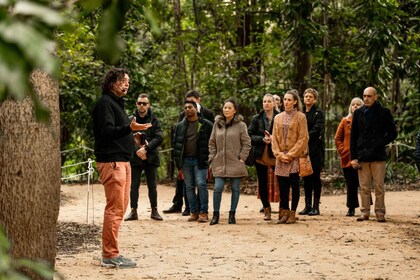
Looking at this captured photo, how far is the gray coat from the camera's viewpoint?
34.9 feet

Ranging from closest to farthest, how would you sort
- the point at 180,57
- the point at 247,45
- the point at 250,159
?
the point at 250,159
the point at 247,45
the point at 180,57

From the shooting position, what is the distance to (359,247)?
28.4 feet

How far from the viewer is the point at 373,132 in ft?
34.7

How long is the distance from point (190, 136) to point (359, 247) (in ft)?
11.6

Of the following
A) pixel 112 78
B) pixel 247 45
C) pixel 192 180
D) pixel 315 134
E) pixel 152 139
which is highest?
pixel 247 45

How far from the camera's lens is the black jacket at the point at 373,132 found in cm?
1054

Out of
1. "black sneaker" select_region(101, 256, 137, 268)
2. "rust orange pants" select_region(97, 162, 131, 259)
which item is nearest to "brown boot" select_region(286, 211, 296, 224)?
"black sneaker" select_region(101, 256, 137, 268)

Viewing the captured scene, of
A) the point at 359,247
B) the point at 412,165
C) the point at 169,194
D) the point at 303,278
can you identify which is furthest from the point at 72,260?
the point at 412,165

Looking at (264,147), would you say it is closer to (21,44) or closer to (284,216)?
(284,216)

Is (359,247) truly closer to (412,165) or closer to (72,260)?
(72,260)

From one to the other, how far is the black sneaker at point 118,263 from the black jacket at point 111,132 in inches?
39.2

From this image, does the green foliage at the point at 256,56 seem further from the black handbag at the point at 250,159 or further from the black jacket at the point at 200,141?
the black handbag at the point at 250,159

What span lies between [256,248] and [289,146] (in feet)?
7.35

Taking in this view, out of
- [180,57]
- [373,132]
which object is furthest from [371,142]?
[180,57]
